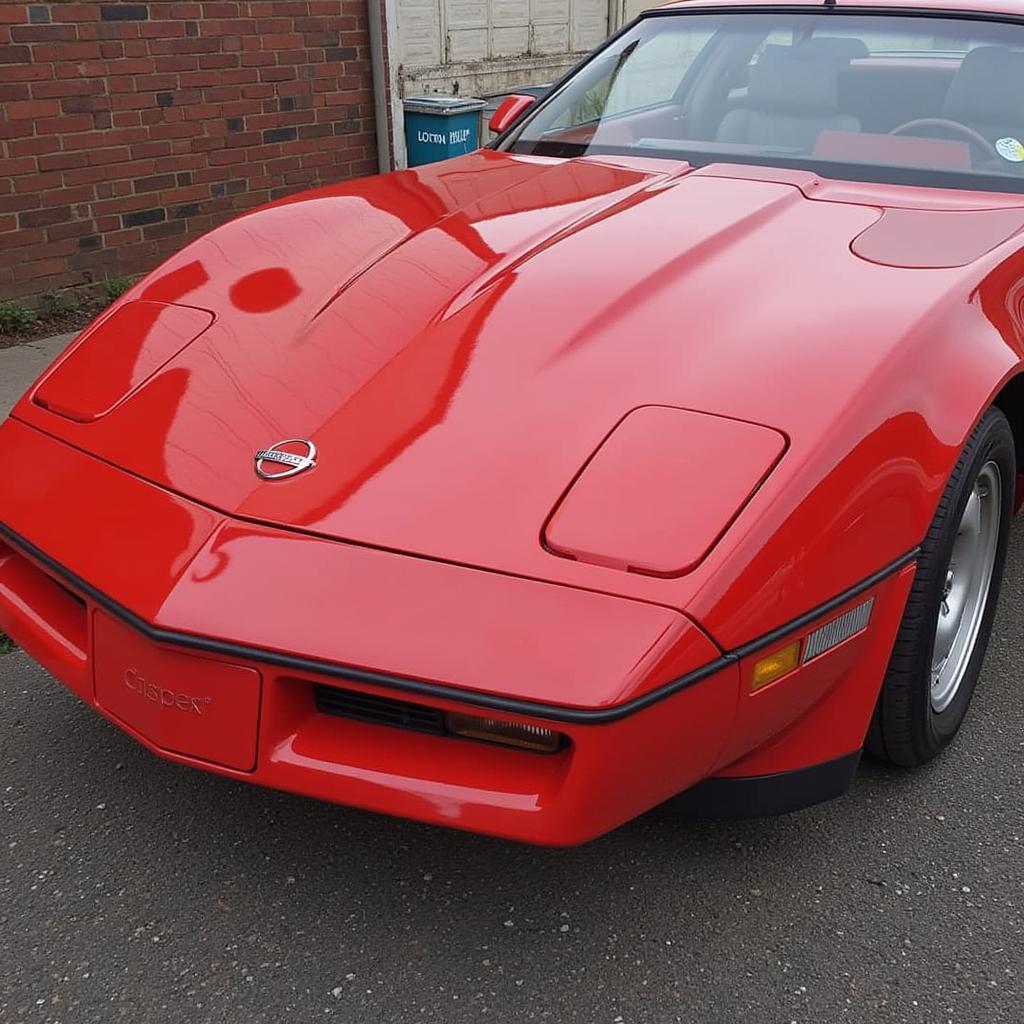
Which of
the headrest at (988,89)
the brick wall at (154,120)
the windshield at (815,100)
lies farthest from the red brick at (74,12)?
the headrest at (988,89)

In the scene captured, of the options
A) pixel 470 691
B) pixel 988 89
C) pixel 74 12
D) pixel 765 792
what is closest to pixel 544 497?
pixel 470 691

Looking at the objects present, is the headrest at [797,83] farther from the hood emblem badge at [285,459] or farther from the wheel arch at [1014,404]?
the hood emblem badge at [285,459]

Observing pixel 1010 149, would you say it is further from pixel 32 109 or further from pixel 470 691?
pixel 32 109

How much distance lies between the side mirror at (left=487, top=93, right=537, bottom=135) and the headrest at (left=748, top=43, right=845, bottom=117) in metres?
0.74

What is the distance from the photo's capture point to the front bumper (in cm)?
159

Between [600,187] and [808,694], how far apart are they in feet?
4.70

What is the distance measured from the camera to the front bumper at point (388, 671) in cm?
159

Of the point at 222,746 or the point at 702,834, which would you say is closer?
the point at 222,746

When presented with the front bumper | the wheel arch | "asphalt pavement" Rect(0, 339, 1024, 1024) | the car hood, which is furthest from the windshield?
the front bumper

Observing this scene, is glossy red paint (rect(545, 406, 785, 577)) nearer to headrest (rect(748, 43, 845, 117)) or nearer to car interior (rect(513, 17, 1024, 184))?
car interior (rect(513, 17, 1024, 184))

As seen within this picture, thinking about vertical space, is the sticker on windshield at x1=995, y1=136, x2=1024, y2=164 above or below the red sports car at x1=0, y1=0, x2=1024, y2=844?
above

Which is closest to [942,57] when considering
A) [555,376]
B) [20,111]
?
[555,376]

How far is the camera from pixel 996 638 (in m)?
2.84

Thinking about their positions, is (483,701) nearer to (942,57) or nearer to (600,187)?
(600,187)
